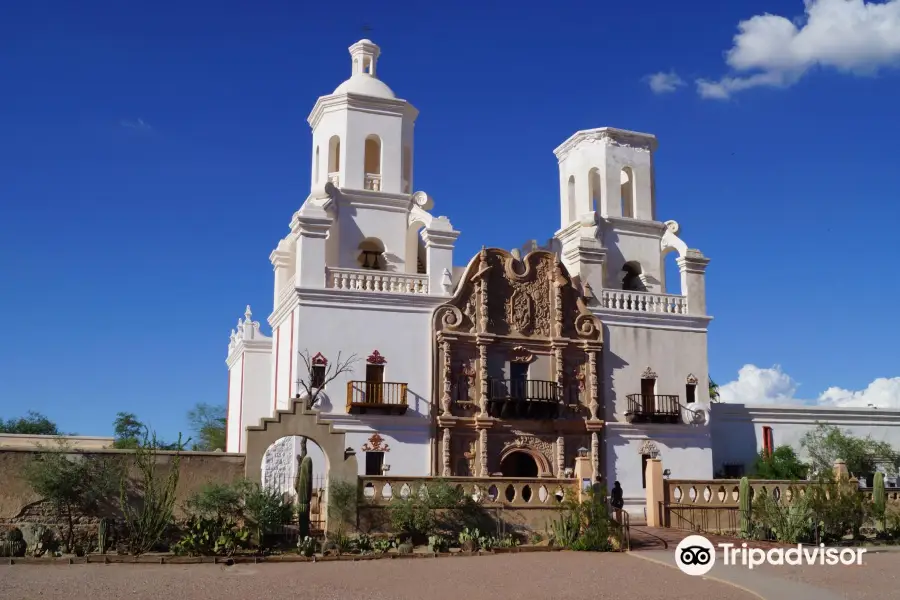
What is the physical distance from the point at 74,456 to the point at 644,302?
19898 mm

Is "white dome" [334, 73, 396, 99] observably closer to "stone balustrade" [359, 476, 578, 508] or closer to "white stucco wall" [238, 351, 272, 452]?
"white stucco wall" [238, 351, 272, 452]

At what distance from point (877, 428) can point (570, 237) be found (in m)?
13.3

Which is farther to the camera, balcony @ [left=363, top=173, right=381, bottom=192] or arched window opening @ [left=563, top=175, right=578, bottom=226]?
arched window opening @ [left=563, top=175, right=578, bottom=226]

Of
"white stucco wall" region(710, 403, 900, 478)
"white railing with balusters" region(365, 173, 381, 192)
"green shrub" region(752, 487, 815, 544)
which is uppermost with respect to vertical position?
"white railing with balusters" region(365, 173, 381, 192)

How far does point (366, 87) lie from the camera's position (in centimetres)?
3569

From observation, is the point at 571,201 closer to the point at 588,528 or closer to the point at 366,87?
the point at 366,87

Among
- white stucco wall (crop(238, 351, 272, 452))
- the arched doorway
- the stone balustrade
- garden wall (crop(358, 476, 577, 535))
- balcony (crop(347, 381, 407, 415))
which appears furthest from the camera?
white stucco wall (crop(238, 351, 272, 452))

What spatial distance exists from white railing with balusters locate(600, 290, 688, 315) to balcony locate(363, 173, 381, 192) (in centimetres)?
856

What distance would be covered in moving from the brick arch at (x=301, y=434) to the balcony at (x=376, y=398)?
641cm

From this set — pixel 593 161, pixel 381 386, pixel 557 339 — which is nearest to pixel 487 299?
pixel 557 339

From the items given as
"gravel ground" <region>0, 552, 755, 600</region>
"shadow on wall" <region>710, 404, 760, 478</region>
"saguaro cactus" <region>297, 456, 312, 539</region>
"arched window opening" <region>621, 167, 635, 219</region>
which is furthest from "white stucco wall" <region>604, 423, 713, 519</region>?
"saguaro cactus" <region>297, 456, 312, 539</region>

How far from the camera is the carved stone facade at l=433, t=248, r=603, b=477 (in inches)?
1215

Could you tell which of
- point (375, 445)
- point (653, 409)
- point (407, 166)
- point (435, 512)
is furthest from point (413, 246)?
point (435, 512)

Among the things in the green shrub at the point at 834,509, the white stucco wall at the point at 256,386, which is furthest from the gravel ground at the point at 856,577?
the white stucco wall at the point at 256,386
